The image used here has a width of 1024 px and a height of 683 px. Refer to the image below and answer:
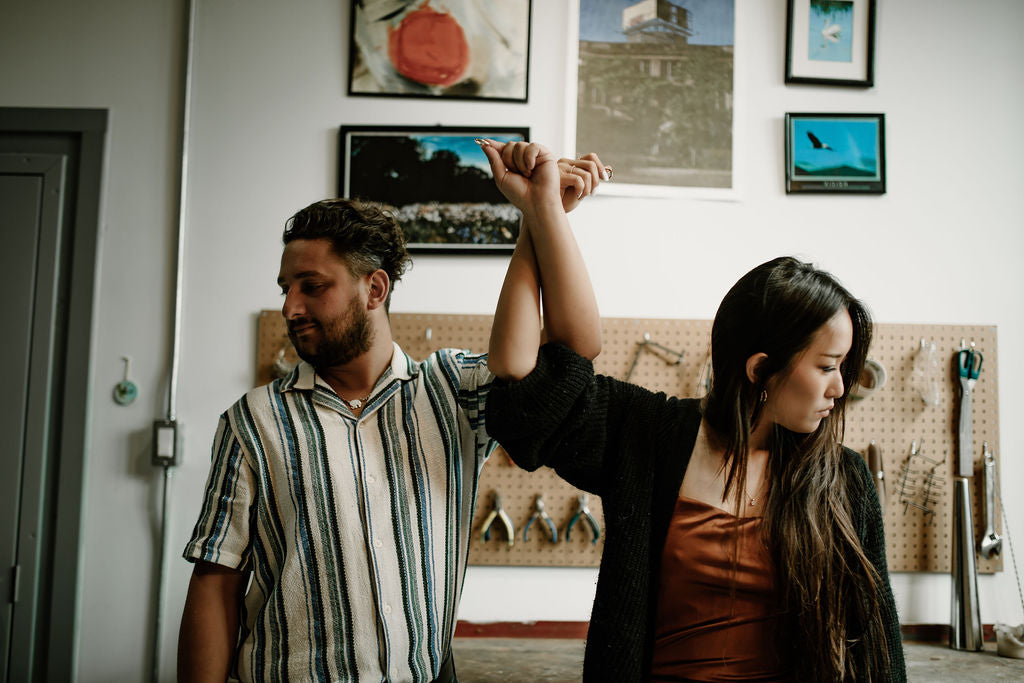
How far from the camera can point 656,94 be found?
208 centimetres

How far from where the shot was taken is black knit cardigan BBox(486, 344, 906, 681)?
0.90 m

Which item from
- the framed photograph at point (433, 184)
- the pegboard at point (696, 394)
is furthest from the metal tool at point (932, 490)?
the framed photograph at point (433, 184)

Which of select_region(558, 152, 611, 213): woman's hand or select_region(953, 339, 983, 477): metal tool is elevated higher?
select_region(558, 152, 611, 213): woman's hand

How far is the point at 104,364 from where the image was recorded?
2025 millimetres

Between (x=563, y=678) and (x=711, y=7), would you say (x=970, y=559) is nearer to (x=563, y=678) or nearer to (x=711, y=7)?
(x=563, y=678)

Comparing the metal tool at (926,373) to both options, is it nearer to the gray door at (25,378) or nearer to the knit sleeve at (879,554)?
the knit sleeve at (879,554)

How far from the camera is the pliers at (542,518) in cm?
192

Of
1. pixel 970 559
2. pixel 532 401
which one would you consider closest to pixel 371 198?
pixel 532 401

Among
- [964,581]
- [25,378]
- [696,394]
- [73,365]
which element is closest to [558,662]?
[696,394]

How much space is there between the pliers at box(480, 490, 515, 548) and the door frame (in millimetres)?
1170

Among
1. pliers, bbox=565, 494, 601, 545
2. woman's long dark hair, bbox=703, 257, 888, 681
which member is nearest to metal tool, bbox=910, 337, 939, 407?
pliers, bbox=565, 494, 601, 545

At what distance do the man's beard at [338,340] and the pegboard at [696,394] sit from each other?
809mm

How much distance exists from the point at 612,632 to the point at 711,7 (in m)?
1.91

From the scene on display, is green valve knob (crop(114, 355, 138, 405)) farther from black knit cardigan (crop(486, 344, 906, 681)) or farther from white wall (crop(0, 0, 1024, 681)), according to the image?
black knit cardigan (crop(486, 344, 906, 681))
